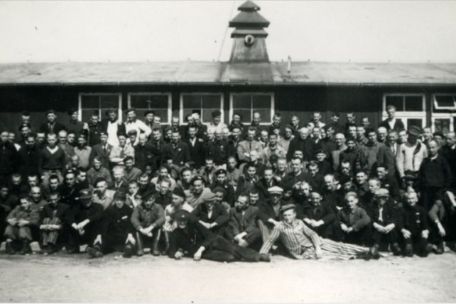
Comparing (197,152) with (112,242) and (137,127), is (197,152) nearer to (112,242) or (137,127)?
(137,127)

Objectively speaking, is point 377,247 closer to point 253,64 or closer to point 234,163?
point 234,163

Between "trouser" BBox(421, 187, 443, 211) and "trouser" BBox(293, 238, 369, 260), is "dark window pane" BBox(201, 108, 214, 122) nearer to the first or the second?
"trouser" BBox(421, 187, 443, 211)

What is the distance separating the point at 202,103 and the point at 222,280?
7.52 metres

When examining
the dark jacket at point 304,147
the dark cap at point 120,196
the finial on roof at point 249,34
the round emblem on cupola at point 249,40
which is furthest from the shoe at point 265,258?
the round emblem on cupola at point 249,40

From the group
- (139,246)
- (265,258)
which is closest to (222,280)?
(265,258)

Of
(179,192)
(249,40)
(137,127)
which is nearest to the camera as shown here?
(179,192)

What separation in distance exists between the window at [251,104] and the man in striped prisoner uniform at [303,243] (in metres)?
5.84

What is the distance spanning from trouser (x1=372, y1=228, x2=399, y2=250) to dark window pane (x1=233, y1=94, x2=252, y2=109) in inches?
242

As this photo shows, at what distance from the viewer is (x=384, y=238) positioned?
7730mm

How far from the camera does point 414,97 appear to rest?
13156mm

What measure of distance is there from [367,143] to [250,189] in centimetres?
252

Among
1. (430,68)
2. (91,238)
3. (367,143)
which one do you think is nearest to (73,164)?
(91,238)

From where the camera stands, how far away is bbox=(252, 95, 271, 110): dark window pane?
516 inches

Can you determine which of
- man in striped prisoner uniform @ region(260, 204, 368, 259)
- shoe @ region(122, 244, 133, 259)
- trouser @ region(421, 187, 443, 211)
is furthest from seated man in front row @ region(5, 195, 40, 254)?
trouser @ region(421, 187, 443, 211)
